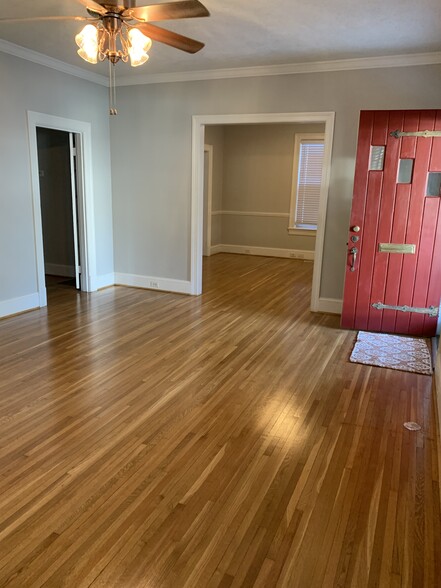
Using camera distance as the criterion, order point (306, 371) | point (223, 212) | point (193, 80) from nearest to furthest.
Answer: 1. point (306, 371)
2. point (193, 80)
3. point (223, 212)

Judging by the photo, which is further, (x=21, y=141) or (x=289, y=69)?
(x=289, y=69)

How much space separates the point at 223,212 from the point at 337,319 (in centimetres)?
510

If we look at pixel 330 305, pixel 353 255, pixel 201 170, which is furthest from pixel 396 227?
pixel 201 170

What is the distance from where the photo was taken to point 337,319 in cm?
504

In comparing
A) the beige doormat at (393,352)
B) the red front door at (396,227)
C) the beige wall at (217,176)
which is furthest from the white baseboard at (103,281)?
the beige doormat at (393,352)

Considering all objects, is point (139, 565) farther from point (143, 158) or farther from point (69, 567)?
point (143, 158)

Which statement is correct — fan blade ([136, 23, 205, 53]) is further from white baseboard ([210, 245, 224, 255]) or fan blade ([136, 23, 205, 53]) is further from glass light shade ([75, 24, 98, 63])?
white baseboard ([210, 245, 224, 255])

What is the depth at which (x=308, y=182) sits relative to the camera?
868cm

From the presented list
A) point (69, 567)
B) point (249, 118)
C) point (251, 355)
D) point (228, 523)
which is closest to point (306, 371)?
point (251, 355)

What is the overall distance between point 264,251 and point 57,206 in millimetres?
4317

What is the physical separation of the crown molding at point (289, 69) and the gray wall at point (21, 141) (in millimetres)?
732

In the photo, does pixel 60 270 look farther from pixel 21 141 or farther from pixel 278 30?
pixel 278 30

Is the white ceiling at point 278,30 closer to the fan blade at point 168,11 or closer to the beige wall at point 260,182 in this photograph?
the fan blade at point 168,11

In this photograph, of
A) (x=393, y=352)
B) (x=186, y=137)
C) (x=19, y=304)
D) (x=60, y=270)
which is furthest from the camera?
(x=60, y=270)
